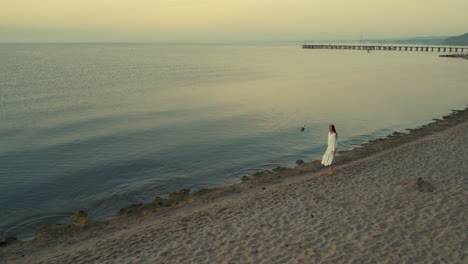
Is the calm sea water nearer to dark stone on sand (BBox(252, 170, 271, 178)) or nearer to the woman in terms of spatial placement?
dark stone on sand (BBox(252, 170, 271, 178))

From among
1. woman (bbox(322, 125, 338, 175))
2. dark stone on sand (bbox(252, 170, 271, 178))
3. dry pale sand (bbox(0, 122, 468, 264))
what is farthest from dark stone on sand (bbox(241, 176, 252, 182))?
woman (bbox(322, 125, 338, 175))

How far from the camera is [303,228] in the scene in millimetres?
9484

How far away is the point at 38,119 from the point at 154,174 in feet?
50.5

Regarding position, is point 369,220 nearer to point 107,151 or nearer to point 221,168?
point 221,168

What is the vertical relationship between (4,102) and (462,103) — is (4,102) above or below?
above

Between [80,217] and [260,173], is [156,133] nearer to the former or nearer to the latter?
[260,173]

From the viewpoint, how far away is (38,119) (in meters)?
26.8

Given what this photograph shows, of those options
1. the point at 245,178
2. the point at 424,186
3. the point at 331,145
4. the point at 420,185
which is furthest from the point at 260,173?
the point at 424,186

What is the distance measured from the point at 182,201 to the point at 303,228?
529 centimetres

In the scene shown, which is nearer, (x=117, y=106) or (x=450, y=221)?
(x=450, y=221)

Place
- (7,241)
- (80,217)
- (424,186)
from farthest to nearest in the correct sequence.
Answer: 1. (80,217)
2. (424,186)
3. (7,241)

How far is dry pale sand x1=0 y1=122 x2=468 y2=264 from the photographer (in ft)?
27.1

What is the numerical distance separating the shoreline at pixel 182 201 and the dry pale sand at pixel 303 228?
0.31 ft

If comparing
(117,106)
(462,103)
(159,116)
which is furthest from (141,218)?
(462,103)
